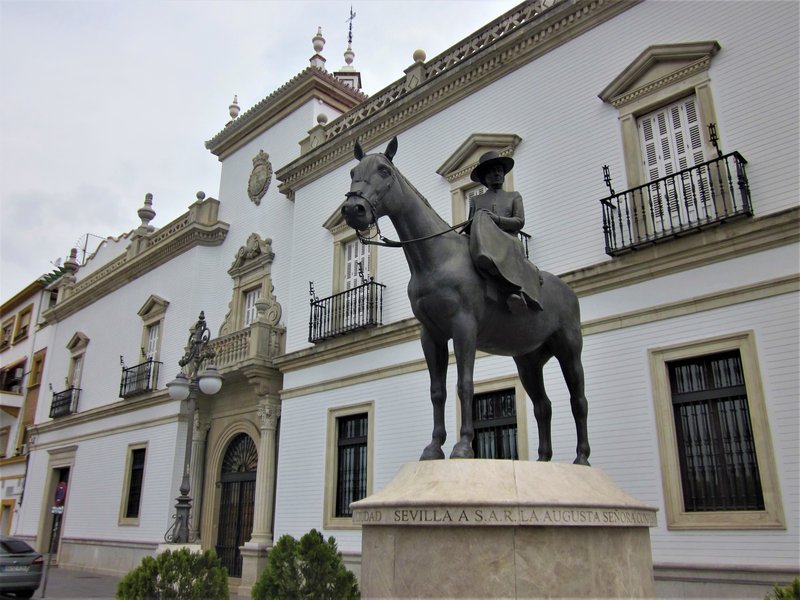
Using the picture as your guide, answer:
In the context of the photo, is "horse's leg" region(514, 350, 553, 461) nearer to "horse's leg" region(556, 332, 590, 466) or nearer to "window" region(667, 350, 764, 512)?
"horse's leg" region(556, 332, 590, 466)

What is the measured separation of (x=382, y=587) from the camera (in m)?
4.74

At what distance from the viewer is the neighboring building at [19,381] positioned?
102ft

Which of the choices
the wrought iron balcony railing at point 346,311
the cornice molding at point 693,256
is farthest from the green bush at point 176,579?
the cornice molding at point 693,256

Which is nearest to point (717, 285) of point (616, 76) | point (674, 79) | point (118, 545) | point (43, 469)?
point (674, 79)

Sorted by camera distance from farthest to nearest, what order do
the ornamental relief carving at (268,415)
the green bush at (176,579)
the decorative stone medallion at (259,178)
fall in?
the decorative stone medallion at (259,178)
the ornamental relief carving at (268,415)
the green bush at (176,579)

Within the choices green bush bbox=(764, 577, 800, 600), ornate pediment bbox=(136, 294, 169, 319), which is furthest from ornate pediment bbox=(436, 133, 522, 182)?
ornate pediment bbox=(136, 294, 169, 319)

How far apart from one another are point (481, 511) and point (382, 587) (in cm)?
92

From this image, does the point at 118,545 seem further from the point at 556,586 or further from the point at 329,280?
the point at 556,586

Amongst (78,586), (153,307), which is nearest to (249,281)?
(153,307)

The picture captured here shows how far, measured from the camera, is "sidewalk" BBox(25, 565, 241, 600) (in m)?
16.5

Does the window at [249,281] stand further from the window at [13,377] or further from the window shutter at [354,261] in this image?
the window at [13,377]

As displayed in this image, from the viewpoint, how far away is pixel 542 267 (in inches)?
500

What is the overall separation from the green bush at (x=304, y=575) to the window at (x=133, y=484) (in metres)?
13.4

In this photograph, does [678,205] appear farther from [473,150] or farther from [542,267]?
[473,150]
